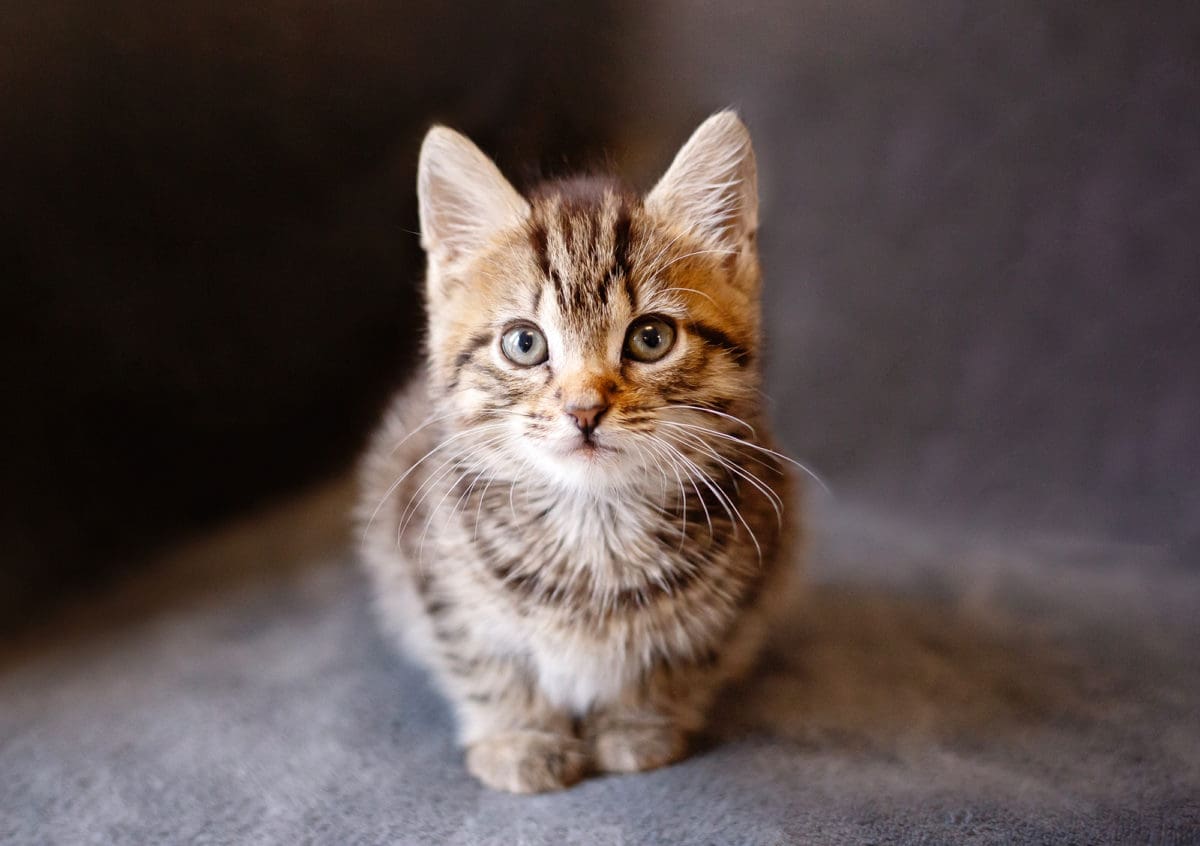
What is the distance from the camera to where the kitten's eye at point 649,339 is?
3.11 ft

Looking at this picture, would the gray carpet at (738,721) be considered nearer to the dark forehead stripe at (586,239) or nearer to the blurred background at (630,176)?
the blurred background at (630,176)

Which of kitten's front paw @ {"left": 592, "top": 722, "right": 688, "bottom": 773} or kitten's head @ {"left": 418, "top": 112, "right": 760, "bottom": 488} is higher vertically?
kitten's head @ {"left": 418, "top": 112, "right": 760, "bottom": 488}

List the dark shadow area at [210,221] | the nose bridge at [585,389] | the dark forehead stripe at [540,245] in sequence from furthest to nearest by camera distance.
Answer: the dark shadow area at [210,221] < the dark forehead stripe at [540,245] < the nose bridge at [585,389]

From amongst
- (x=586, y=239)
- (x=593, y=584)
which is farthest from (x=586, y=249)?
(x=593, y=584)

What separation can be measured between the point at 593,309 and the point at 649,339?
65 millimetres

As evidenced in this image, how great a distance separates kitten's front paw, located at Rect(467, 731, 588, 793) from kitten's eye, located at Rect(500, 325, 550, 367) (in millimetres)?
399

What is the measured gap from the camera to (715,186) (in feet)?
3.31

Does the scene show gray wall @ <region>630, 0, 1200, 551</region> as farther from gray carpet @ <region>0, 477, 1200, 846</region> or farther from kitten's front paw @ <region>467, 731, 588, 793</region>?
kitten's front paw @ <region>467, 731, 588, 793</region>

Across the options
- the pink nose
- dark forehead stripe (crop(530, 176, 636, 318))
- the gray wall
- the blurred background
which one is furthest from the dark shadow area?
the pink nose

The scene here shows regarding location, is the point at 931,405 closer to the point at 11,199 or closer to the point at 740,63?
the point at 740,63

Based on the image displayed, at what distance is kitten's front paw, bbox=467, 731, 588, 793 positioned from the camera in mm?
990

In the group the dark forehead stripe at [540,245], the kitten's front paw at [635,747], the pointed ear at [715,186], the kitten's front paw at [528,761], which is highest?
the pointed ear at [715,186]

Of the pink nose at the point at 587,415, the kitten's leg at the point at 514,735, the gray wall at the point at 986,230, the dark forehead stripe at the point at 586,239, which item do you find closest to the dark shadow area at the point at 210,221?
the dark forehead stripe at the point at 586,239

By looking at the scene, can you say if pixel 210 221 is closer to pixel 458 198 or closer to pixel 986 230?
pixel 458 198
